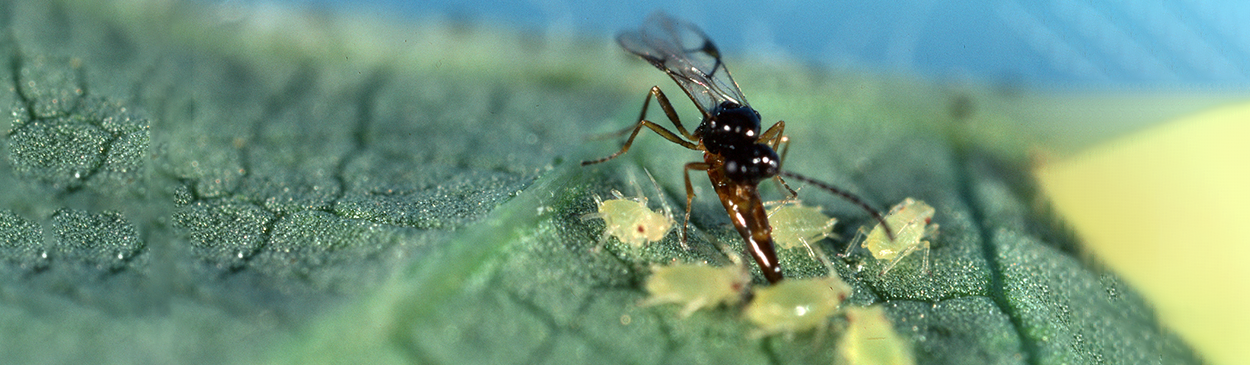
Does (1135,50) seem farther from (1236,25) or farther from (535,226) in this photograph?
(535,226)

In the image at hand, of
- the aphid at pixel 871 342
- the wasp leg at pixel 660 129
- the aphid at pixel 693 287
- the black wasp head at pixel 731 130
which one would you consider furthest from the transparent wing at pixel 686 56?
the aphid at pixel 871 342

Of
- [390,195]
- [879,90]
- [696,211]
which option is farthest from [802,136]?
[390,195]

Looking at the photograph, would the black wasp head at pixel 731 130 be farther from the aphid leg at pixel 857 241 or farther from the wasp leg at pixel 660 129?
the aphid leg at pixel 857 241

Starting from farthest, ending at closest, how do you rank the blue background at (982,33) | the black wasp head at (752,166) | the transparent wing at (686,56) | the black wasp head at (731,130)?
the blue background at (982,33) → the transparent wing at (686,56) → the black wasp head at (731,130) → the black wasp head at (752,166)

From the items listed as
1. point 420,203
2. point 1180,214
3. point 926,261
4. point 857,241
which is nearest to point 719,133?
point 857,241

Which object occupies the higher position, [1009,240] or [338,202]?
[1009,240]

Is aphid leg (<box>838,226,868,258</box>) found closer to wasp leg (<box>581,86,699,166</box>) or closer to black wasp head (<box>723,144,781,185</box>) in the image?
black wasp head (<box>723,144,781,185</box>)
